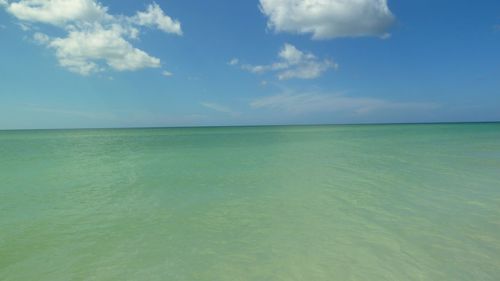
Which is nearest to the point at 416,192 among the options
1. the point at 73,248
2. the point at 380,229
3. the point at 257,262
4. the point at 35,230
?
the point at 380,229

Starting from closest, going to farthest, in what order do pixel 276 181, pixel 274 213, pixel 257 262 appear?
pixel 257 262, pixel 274 213, pixel 276 181

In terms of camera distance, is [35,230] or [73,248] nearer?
[73,248]

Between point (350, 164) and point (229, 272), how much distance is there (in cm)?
1371

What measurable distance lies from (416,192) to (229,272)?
762cm

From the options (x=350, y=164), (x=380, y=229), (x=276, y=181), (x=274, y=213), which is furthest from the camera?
(x=350, y=164)

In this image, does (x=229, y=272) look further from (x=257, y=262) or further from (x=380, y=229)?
(x=380, y=229)

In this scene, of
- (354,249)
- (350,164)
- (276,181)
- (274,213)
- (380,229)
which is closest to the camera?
(354,249)

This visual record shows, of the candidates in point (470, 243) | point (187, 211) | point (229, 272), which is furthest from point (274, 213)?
point (470, 243)

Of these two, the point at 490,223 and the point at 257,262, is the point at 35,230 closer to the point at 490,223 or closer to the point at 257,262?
the point at 257,262

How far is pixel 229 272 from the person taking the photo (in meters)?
4.89

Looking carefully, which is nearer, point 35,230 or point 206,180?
point 35,230

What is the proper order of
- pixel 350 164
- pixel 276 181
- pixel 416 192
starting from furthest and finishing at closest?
pixel 350 164
pixel 276 181
pixel 416 192

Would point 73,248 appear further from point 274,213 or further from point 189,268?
point 274,213

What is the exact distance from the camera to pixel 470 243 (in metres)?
5.70
